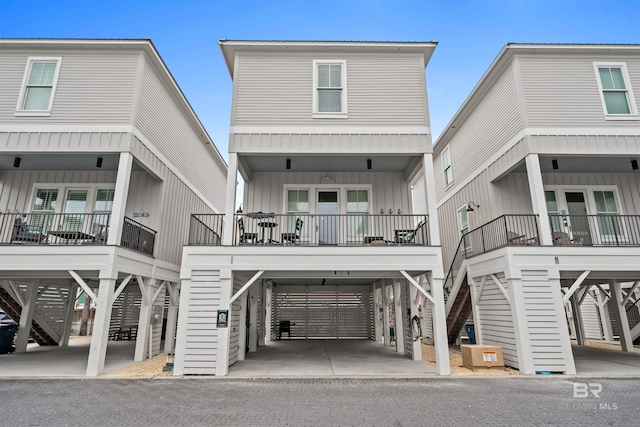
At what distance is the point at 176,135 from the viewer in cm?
1263

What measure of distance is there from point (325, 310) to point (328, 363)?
21.6 feet

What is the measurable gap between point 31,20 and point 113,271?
16347 mm

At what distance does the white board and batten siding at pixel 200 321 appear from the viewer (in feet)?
26.5

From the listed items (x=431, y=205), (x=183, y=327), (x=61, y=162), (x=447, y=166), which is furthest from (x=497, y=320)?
(x=61, y=162)

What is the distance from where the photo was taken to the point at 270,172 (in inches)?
464

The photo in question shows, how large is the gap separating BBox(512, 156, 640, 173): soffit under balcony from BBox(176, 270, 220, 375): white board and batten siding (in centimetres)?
959

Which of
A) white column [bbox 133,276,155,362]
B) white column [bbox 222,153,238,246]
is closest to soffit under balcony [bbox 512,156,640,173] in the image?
white column [bbox 222,153,238,246]

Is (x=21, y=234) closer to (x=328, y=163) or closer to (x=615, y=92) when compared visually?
(x=328, y=163)

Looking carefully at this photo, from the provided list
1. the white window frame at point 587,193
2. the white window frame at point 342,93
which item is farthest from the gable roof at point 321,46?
the white window frame at point 587,193

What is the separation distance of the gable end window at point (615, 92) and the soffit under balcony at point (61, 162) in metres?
14.3

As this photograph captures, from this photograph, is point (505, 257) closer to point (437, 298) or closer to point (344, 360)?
point (437, 298)

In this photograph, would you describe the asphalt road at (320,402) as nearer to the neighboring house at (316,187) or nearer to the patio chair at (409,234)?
the neighboring house at (316,187)

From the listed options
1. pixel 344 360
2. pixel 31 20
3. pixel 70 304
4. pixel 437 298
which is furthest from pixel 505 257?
pixel 31 20

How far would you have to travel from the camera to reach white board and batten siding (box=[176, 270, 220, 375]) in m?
8.09
